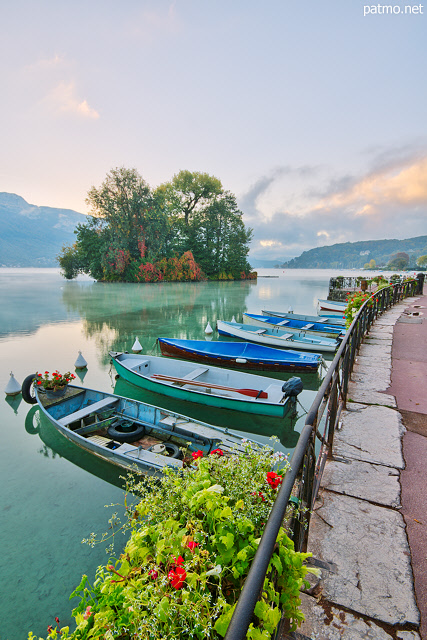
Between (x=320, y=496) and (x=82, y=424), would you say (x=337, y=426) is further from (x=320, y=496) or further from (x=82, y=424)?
(x=82, y=424)

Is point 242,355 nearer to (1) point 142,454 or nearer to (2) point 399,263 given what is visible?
(1) point 142,454

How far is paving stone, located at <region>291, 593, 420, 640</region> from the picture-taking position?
1.54 m

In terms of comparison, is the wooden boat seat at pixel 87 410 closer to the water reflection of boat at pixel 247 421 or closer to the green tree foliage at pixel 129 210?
the water reflection of boat at pixel 247 421

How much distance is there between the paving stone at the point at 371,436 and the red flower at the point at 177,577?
7.73 feet

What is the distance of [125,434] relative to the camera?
6227mm

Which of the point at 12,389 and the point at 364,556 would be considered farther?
the point at 12,389

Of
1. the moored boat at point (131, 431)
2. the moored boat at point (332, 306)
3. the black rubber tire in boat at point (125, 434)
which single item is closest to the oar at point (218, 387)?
the moored boat at point (131, 431)

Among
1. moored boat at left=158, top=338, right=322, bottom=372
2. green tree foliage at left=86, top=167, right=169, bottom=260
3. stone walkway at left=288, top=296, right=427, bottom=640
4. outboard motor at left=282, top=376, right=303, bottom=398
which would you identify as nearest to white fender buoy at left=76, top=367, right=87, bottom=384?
moored boat at left=158, top=338, right=322, bottom=372

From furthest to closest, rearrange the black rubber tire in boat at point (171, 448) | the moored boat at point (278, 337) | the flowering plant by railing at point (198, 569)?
the moored boat at point (278, 337) < the black rubber tire in boat at point (171, 448) < the flowering plant by railing at point (198, 569)

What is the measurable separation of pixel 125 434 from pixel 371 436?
15.3 ft

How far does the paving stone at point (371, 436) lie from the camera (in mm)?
3043

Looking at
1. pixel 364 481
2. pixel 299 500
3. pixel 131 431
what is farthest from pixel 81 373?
pixel 299 500

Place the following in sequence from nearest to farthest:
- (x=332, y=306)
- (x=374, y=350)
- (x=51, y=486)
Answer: (x=51, y=486) → (x=374, y=350) → (x=332, y=306)

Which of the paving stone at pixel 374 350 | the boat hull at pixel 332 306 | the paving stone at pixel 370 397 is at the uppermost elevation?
the paving stone at pixel 374 350
